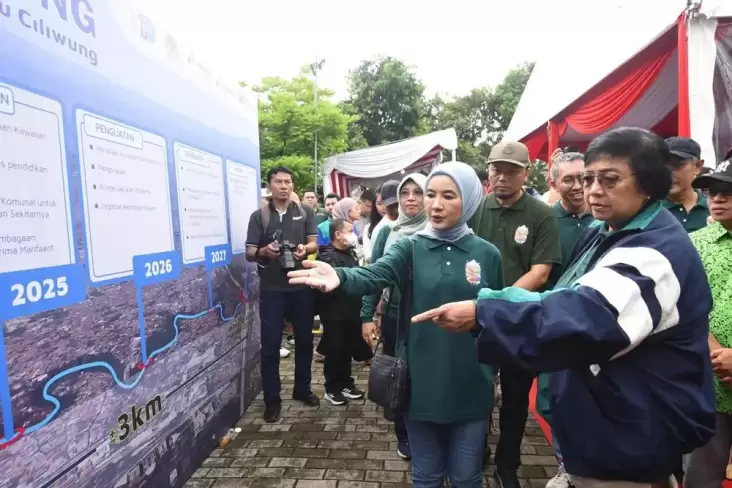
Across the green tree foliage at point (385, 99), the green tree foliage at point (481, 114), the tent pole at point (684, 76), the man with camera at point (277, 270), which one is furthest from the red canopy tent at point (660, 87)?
the green tree foliage at point (481, 114)

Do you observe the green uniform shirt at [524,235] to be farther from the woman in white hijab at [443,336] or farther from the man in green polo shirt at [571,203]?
the woman in white hijab at [443,336]

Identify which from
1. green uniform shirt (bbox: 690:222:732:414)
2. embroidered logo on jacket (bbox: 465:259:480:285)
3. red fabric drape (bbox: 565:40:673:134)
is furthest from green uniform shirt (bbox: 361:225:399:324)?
red fabric drape (bbox: 565:40:673:134)

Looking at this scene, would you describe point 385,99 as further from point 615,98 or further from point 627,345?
point 627,345

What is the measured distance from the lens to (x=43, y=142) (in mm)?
1776

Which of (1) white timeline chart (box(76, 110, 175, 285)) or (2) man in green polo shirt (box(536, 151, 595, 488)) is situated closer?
(1) white timeline chart (box(76, 110, 175, 285))

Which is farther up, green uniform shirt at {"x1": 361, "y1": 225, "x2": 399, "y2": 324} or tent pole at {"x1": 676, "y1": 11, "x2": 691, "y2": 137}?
tent pole at {"x1": 676, "y1": 11, "x2": 691, "y2": 137}

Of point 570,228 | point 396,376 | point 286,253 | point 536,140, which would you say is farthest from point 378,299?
point 536,140

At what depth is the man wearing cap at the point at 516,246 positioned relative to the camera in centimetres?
262

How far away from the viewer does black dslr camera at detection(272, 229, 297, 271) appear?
3336 millimetres

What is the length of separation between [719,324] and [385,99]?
19.8 metres

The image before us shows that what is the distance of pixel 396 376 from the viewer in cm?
198

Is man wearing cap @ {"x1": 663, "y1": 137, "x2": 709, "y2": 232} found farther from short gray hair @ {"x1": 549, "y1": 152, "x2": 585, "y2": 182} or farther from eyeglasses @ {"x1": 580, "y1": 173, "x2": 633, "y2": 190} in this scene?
eyeglasses @ {"x1": 580, "y1": 173, "x2": 633, "y2": 190}

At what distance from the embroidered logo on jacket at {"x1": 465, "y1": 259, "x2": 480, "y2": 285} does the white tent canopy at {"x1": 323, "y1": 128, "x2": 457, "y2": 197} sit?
444 inches

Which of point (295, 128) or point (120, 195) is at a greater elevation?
point (295, 128)
